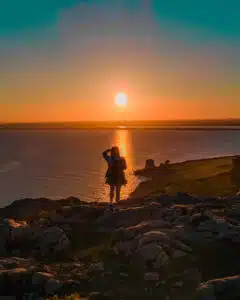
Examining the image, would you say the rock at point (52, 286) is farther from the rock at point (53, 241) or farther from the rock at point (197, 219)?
the rock at point (197, 219)

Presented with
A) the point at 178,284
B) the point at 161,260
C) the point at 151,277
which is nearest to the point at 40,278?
the point at 151,277

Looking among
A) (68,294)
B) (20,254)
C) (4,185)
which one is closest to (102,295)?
(68,294)

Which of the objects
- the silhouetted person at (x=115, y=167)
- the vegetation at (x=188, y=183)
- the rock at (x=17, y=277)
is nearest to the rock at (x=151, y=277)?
the rock at (x=17, y=277)

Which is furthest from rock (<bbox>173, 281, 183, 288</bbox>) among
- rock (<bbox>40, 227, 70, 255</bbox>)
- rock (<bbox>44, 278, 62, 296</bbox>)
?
rock (<bbox>40, 227, 70, 255</bbox>)

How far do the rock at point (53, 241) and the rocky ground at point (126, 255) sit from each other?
0.03m

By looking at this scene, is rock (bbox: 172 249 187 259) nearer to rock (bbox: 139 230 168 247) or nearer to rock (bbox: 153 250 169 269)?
rock (bbox: 153 250 169 269)

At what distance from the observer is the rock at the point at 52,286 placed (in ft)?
31.2

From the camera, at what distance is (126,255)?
1149cm

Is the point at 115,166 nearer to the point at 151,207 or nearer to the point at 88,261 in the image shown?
the point at 151,207

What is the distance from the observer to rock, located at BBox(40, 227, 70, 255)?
12.8 m

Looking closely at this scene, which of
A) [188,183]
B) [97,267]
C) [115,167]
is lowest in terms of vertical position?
[188,183]

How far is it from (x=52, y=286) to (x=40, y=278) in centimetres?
47

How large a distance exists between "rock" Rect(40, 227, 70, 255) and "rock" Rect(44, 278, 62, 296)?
300 centimetres

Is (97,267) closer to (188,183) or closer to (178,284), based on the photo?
(178,284)
